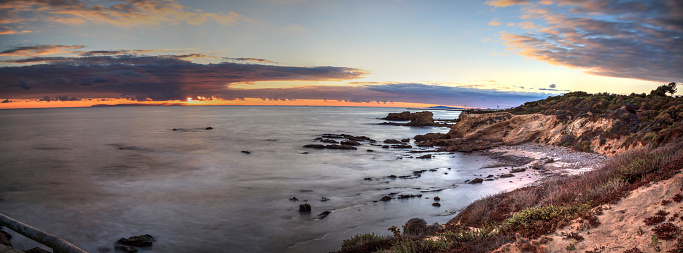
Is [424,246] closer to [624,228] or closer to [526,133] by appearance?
[624,228]

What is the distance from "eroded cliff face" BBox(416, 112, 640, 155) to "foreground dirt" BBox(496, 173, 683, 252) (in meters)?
17.3

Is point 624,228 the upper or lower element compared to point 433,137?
upper

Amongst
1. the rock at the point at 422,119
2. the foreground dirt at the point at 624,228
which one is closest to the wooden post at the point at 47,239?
the foreground dirt at the point at 624,228

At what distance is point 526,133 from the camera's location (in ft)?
100

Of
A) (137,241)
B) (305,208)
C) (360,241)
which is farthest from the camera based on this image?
(305,208)

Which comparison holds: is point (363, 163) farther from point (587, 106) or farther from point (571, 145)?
point (587, 106)

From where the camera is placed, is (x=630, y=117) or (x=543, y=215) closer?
(x=543, y=215)

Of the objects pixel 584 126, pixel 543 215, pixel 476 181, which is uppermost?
pixel 584 126

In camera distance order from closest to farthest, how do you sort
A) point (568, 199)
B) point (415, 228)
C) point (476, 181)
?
point (568, 199)
point (415, 228)
point (476, 181)

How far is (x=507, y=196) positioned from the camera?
8.89m

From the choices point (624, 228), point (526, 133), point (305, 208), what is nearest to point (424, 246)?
point (624, 228)

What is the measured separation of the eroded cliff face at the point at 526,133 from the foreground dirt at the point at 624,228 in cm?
1735

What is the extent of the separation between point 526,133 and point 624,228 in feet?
92.8

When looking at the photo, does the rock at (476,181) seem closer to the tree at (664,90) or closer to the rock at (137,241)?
the rock at (137,241)
